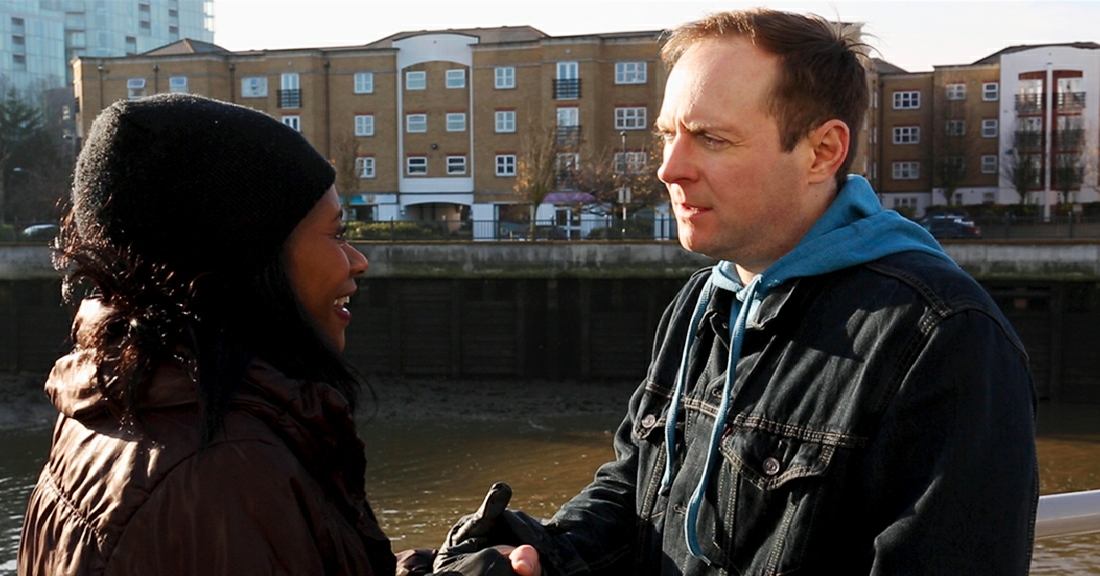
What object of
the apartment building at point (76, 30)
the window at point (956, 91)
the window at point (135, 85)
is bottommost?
the window at point (135, 85)


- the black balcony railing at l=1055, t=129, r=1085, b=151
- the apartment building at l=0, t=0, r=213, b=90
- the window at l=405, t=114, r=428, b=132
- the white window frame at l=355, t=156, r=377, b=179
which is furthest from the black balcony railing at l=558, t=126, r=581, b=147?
the apartment building at l=0, t=0, r=213, b=90

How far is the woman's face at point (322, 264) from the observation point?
6.21 ft

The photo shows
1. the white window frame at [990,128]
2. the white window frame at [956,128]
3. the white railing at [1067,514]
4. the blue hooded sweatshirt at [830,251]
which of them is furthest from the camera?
the white window frame at [990,128]

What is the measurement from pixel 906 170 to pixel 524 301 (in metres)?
31.9

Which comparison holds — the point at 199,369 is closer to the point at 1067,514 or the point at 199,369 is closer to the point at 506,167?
the point at 1067,514

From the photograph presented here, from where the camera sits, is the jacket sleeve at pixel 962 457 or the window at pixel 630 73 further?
the window at pixel 630 73

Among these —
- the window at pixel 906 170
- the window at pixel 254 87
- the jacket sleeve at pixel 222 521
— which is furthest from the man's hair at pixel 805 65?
the window at pixel 906 170

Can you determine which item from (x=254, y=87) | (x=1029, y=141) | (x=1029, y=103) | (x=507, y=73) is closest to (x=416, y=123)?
(x=507, y=73)

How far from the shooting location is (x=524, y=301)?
26.4m

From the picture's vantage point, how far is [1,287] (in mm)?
27219

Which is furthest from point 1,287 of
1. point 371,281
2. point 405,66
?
point 405,66

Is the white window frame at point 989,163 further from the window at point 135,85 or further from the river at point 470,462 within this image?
the window at point 135,85

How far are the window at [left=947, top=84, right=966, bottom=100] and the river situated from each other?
104ft

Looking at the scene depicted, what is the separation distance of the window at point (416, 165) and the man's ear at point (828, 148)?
4218 centimetres
